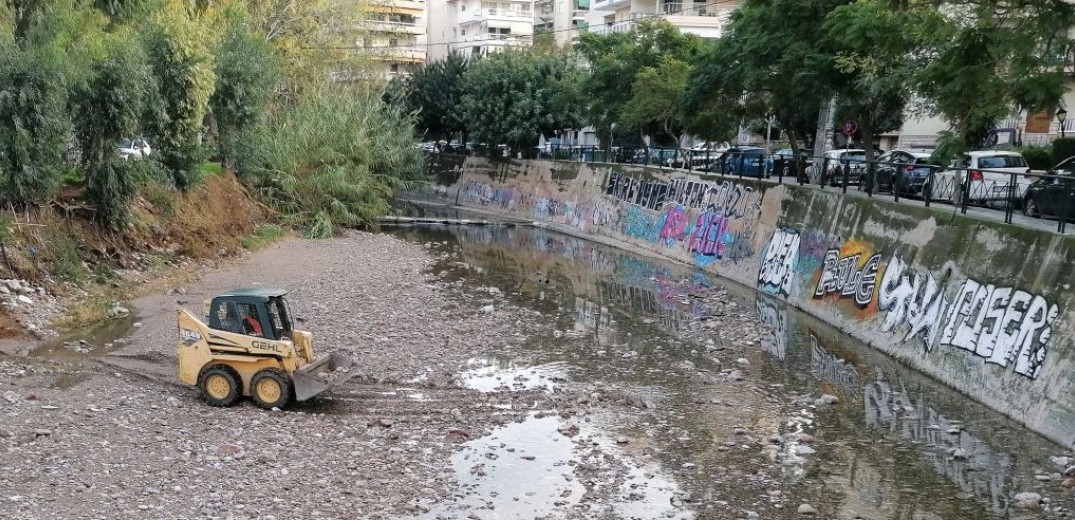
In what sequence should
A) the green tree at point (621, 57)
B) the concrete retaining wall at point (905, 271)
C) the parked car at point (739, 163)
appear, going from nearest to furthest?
the concrete retaining wall at point (905, 271) → the parked car at point (739, 163) → the green tree at point (621, 57)

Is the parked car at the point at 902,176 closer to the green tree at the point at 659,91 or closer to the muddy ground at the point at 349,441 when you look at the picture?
the muddy ground at the point at 349,441

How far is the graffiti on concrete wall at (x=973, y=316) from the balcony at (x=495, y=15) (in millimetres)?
70693

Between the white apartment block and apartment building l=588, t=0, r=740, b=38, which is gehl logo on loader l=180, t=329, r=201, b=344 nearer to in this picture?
apartment building l=588, t=0, r=740, b=38

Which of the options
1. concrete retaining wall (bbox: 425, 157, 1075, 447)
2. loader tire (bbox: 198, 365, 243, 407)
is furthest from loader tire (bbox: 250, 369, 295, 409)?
concrete retaining wall (bbox: 425, 157, 1075, 447)

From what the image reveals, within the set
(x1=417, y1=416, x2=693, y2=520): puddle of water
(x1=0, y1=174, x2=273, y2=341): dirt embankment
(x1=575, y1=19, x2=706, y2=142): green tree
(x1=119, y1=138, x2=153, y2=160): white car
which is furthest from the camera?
(x1=575, y1=19, x2=706, y2=142): green tree

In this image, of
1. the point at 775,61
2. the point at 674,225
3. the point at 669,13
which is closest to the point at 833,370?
the point at 775,61

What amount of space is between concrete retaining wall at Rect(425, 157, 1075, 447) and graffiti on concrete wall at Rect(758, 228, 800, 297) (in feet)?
0.15

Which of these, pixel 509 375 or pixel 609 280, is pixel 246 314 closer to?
pixel 509 375

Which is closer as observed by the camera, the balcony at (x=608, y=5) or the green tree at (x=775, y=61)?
the green tree at (x=775, y=61)

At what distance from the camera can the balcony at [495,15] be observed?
85.5 metres

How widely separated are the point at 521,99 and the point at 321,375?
35249 mm

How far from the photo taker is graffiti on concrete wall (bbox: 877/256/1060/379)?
14297 millimetres

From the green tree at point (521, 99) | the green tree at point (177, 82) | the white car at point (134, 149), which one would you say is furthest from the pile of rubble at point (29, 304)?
the green tree at point (521, 99)

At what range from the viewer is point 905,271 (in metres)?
19.0
